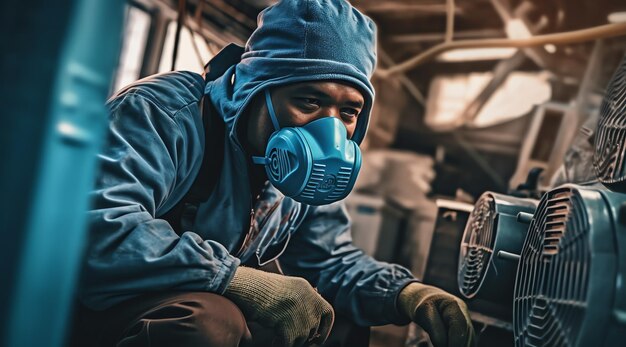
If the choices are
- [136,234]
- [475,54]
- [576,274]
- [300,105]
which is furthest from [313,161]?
[475,54]

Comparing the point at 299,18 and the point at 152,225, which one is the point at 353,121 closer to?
the point at 299,18

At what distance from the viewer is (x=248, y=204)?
187 cm

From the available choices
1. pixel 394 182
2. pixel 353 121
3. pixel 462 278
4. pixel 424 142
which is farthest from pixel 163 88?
pixel 424 142

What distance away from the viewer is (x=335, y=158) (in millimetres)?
1629

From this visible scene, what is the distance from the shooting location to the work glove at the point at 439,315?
1699mm

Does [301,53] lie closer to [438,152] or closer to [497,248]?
[497,248]

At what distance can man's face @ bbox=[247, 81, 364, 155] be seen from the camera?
1714 millimetres

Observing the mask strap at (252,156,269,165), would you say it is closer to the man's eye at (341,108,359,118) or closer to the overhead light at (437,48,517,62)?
the man's eye at (341,108,359,118)

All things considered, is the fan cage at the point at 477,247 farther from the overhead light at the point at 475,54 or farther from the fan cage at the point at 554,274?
the overhead light at the point at 475,54

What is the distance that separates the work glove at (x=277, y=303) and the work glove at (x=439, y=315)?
421mm

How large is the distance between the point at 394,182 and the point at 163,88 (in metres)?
3.68

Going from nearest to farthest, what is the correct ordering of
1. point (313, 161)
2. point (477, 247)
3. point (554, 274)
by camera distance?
point (554, 274) < point (313, 161) < point (477, 247)

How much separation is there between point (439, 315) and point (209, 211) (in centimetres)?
81

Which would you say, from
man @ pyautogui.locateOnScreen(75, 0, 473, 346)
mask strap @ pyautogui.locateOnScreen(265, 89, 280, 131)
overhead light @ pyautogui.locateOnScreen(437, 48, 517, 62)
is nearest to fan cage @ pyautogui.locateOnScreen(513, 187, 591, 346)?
man @ pyautogui.locateOnScreen(75, 0, 473, 346)
